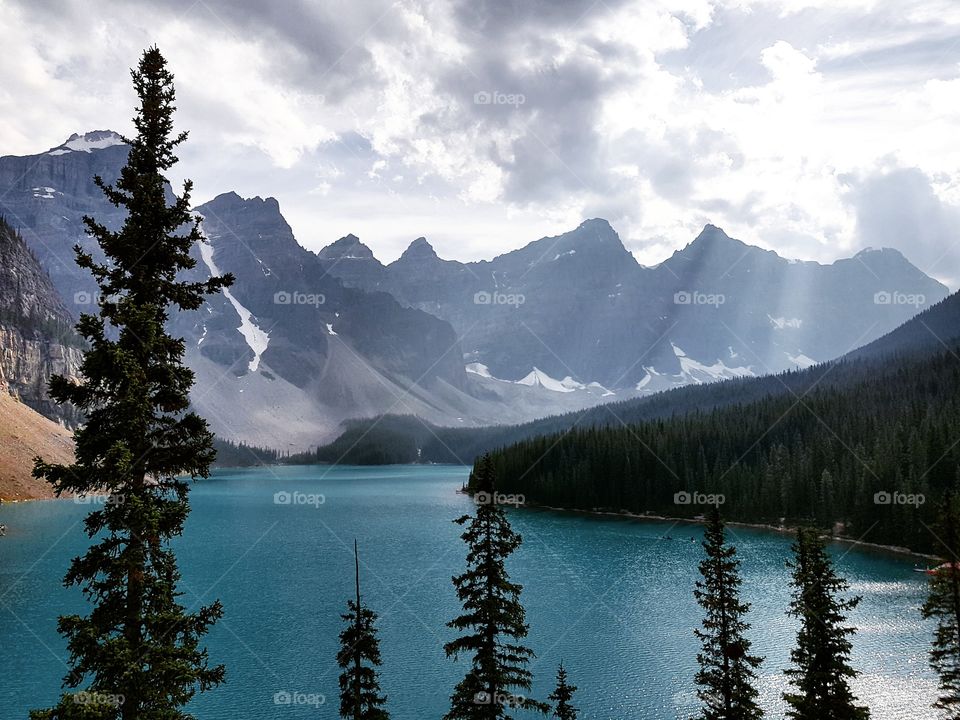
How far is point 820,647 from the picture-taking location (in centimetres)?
2428

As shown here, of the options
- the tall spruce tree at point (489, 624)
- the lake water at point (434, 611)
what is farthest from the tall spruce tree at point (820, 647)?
the lake water at point (434, 611)

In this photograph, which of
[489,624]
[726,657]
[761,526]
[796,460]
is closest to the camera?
[489,624]

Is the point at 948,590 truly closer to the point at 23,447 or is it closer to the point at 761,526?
the point at 761,526

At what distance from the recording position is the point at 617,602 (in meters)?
71.7

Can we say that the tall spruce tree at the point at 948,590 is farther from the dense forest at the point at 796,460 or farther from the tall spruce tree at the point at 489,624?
the dense forest at the point at 796,460

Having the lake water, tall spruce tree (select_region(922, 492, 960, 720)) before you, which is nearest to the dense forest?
the lake water

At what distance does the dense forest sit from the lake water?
45.6 feet

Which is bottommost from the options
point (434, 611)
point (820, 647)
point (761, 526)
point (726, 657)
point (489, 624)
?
point (761, 526)

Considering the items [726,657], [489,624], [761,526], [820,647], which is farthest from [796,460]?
[489,624]

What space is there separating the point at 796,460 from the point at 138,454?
144255 millimetres

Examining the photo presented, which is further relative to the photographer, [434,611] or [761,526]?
[761,526]

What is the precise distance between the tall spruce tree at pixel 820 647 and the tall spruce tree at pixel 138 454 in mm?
21642

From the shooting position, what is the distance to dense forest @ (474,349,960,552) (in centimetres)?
10756

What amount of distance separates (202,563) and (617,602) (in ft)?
192
